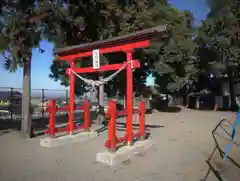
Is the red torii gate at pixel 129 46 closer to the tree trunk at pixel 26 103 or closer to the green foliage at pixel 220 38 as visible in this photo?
the tree trunk at pixel 26 103

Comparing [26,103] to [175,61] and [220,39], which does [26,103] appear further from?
[220,39]

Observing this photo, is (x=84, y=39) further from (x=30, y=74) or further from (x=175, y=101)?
(x=175, y=101)

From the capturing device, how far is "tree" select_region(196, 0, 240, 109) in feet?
71.8

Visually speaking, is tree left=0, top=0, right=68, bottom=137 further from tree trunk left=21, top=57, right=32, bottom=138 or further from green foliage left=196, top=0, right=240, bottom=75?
green foliage left=196, top=0, right=240, bottom=75

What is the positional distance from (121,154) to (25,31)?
5362 millimetres

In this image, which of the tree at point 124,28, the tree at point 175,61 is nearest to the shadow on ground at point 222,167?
the tree at point 124,28

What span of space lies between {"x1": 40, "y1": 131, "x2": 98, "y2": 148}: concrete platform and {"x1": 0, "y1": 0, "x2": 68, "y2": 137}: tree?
163 centimetres

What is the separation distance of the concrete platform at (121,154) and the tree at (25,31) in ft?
13.3

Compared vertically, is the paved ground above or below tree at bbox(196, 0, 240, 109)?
below

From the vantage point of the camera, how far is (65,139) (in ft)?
25.6

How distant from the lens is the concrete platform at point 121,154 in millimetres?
A: 5754

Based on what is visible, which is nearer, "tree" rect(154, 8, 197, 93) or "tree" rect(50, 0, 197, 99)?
"tree" rect(50, 0, 197, 99)

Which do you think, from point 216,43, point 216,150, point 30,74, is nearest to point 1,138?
point 30,74

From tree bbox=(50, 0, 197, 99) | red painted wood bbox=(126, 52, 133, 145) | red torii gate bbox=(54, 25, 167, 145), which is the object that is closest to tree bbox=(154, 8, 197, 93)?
tree bbox=(50, 0, 197, 99)
